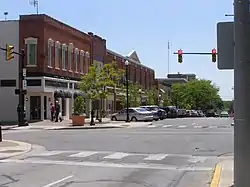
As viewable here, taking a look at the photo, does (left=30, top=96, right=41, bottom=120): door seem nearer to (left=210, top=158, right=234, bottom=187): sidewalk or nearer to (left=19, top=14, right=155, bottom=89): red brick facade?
(left=19, top=14, right=155, bottom=89): red brick facade

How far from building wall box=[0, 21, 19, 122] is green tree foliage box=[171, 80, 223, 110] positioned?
82.9 m

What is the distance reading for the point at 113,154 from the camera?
20.1 m

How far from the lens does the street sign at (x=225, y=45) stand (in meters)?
7.50

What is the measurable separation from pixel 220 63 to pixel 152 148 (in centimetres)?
1550

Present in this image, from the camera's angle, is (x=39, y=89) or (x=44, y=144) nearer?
(x=44, y=144)

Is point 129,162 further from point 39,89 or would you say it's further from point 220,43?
point 39,89

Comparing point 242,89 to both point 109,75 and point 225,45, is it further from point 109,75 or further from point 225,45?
point 109,75

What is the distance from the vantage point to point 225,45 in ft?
24.8

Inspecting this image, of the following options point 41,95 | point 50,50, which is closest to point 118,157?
point 41,95

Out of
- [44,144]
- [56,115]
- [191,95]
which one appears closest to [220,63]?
[44,144]

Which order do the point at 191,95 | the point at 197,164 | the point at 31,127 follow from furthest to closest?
the point at 191,95 < the point at 31,127 < the point at 197,164

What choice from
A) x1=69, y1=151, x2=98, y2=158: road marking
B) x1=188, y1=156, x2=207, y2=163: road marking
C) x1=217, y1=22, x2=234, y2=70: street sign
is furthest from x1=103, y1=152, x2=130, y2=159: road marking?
x1=217, y1=22, x2=234, y2=70: street sign

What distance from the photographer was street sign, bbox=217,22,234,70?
750 centimetres

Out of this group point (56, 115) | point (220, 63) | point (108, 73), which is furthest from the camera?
point (108, 73)
